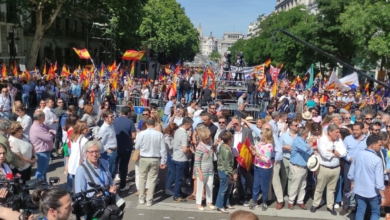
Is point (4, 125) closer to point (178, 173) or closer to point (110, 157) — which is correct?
point (110, 157)

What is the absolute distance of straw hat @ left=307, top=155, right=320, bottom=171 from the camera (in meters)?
6.48

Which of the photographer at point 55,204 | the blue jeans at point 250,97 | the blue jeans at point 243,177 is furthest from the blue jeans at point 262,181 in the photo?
the blue jeans at point 250,97

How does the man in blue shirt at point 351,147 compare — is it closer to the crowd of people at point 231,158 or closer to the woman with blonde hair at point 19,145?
the crowd of people at point 231,158

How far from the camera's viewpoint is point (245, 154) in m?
6.79

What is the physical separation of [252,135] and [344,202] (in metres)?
2.00

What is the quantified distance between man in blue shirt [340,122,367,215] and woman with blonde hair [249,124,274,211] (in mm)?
1369

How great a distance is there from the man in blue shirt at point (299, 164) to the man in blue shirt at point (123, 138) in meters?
2.97

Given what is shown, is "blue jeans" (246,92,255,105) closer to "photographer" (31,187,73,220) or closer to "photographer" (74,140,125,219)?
"photographer" (74,140,125,219)

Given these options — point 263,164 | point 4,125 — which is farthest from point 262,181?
point 4,125

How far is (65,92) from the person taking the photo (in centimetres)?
1691

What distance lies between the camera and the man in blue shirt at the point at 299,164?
21.6 ft

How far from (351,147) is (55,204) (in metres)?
5.32

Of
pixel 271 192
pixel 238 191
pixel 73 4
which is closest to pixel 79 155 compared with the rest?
pixel 238 191

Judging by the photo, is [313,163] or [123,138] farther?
[123,138]
